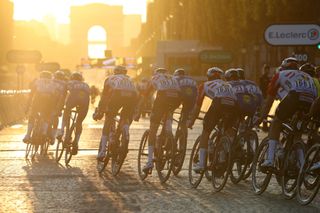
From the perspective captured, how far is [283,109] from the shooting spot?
443 inches

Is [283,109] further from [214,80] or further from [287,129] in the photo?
[214,80]

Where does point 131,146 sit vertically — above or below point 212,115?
below

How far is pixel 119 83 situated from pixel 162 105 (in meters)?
1.07

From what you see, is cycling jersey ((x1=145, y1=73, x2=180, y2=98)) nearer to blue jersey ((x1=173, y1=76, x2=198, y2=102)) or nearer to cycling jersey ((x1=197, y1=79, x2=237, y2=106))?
blue jersey ((x1=173, y1=76, x2=198, y2=102))

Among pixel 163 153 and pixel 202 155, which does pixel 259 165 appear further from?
pixel 163 153

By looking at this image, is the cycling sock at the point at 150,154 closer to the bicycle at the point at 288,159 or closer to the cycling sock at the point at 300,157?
the bicycle at the point at 288,159

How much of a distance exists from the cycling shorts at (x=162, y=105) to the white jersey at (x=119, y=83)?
0.89m

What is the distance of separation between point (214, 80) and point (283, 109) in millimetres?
1670

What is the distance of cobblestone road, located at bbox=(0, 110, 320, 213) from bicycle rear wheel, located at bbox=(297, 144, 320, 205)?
12 centimetres

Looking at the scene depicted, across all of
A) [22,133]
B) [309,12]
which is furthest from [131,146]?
[309,12]

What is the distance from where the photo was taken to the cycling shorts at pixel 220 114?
41.1ft

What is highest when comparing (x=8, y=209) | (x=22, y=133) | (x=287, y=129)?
(x=287, y=129)

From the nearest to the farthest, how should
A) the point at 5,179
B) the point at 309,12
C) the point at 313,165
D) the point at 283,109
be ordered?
the point at 313,165 → the point at 283,109 → the point at 5,179 → the point at 309,12

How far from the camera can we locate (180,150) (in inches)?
536
